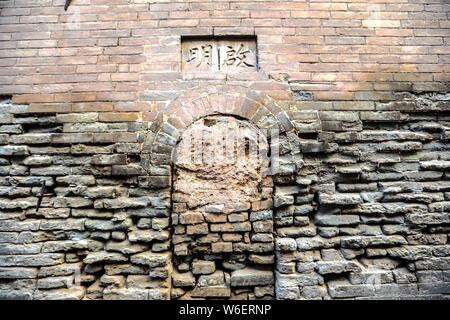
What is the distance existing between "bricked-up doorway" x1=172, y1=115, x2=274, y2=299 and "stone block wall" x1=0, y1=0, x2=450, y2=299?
0.02m

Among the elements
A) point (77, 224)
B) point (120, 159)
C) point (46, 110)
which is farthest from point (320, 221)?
point (46, 110)

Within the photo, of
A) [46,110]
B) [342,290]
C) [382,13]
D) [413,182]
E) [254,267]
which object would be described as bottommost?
[342,290]

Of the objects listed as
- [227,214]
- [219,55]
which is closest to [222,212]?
[227,214]

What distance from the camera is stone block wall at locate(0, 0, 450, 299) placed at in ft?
6.96

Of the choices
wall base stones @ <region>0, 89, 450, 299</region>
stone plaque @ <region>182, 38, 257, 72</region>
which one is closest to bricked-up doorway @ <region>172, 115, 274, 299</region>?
wall base stones @ <region>0, 89, 450, 299</region>

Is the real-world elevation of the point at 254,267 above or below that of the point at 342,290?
above

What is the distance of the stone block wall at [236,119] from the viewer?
83.5 inches

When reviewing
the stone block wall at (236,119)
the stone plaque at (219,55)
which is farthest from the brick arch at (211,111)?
the stone plaque at (219,55)

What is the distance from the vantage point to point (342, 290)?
6.84 feet

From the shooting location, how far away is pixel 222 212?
218 cm

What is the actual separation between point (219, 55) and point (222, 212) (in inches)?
46.7
